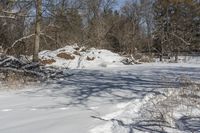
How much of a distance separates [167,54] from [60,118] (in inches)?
1131

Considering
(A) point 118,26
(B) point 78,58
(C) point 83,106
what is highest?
(A) point 118,26

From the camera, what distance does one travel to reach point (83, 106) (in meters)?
9.05

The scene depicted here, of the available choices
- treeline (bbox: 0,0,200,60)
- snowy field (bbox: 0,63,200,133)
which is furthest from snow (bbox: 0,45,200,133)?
treeline (bbox: 0,0,200,60)

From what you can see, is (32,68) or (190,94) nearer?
(190,94)

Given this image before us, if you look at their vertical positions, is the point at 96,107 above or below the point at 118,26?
below

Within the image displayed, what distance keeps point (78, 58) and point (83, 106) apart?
1450 cm

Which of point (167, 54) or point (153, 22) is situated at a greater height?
point (153, 22)

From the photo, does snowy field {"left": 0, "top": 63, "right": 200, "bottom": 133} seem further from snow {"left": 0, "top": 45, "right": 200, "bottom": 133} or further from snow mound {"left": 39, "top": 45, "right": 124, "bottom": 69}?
snow mound {"left": 39, "top": 45, "right": 124, "bottom": 69}

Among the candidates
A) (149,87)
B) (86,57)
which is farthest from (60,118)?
(86,57)

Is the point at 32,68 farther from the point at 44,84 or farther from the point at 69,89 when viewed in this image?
the point at 69,89

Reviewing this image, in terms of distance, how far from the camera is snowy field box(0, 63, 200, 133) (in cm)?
712

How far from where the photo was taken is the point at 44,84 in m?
13.4

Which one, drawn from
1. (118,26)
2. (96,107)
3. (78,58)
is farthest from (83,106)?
(118,26)

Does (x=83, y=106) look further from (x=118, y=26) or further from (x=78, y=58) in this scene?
(x=118, y=26)
